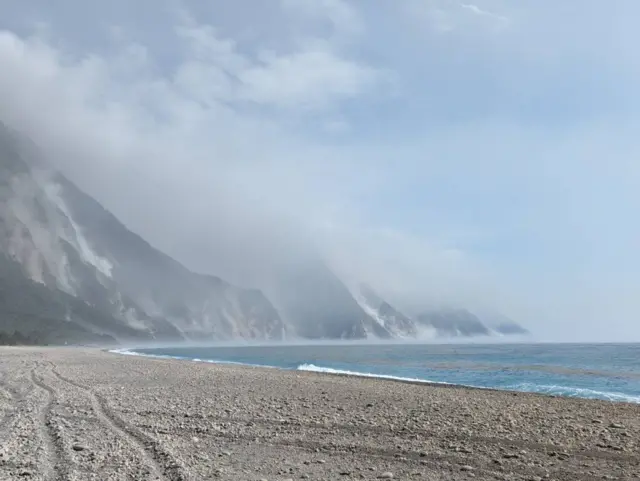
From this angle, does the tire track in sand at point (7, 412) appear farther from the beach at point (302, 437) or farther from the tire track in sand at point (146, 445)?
the tire track in sand at point (146, 445)

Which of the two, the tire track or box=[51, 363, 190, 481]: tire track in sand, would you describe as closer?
the tire track

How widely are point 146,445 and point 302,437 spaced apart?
156 inches

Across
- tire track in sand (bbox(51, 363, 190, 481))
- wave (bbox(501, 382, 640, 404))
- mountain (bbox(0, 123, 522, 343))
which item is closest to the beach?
tire track in sand (bbox(51, 363, 190, 481))

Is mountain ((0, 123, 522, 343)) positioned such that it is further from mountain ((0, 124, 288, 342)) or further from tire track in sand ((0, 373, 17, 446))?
tire track in sand ((0, 373, 17, 446))

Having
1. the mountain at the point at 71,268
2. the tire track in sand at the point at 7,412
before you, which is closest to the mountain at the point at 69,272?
the mountain at the point at 71,268

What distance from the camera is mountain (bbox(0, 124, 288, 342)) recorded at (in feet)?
459

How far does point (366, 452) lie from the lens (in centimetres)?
1276

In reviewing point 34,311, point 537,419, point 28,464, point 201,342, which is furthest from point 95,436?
point 201,342

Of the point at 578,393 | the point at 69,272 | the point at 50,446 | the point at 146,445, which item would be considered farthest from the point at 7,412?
the point at 69,272

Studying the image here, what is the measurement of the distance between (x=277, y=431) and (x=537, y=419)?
9.01 metres

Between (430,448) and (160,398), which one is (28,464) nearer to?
(430,448)

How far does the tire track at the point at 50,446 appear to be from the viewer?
10142mm

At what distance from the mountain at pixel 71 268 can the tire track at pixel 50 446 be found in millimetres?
122900

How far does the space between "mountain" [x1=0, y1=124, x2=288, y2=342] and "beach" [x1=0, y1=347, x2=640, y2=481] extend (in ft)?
401
